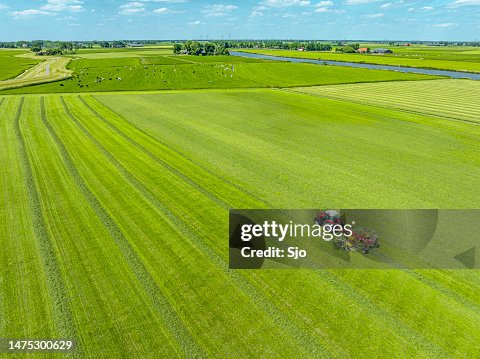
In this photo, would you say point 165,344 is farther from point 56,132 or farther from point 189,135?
point 56,132

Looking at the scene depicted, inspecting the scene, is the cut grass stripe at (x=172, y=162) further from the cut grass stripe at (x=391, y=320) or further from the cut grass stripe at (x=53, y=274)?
the cut grass stripe at (x=53, y=274)

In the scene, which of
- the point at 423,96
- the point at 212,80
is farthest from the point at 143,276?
the point at 212,80

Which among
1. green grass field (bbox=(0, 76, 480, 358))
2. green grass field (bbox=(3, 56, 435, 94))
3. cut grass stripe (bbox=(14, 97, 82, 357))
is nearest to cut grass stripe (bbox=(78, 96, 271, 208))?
green grass field (bbox=(0, 76, 480, 358))

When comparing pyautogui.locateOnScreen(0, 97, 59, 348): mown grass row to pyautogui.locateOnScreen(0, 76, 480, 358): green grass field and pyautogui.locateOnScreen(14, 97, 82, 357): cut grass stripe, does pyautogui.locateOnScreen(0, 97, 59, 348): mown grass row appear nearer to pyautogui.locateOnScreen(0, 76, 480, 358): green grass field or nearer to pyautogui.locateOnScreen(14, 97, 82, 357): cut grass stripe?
pyautogui.locateOnScreen(0, 76, 480, 358): green grass field

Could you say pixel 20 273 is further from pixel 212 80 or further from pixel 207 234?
pixel 212 80

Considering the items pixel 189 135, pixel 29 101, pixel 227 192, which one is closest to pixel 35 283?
pixel 227 192

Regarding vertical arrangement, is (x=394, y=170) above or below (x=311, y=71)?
below
